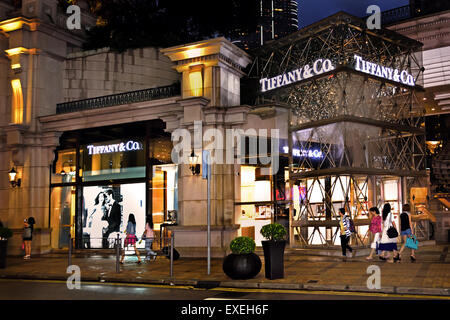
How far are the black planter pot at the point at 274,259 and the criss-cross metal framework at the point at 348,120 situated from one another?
542cm

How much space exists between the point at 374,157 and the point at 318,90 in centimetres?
371

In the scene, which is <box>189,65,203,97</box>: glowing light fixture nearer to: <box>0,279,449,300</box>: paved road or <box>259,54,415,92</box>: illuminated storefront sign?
<box>259,54,415,92</box>: illuminated storefront sign

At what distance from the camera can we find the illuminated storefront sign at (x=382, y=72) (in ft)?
61.1

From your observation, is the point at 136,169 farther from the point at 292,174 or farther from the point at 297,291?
the point at 297,291

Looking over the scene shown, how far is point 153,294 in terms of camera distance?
1123 cm

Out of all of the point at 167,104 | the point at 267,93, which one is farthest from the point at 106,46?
the point at 267,93

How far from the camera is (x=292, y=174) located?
19.7 m

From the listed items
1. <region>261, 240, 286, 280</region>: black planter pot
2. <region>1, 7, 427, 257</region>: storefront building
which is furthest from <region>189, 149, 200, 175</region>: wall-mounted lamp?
<region>261, 240, 286, 280</region>: black planter pot

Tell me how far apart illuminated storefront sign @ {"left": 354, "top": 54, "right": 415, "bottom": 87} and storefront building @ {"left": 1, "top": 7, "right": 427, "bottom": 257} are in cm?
6

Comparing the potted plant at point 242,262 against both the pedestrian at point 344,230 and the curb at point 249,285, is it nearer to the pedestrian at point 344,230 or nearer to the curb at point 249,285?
the curb at point 249,285

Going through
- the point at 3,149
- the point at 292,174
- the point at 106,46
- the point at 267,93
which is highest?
the point at 106,46

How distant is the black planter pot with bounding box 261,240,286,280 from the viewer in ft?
42.2

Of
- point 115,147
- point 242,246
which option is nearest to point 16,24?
point 115,147

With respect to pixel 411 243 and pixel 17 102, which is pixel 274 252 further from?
pixel 17 102
